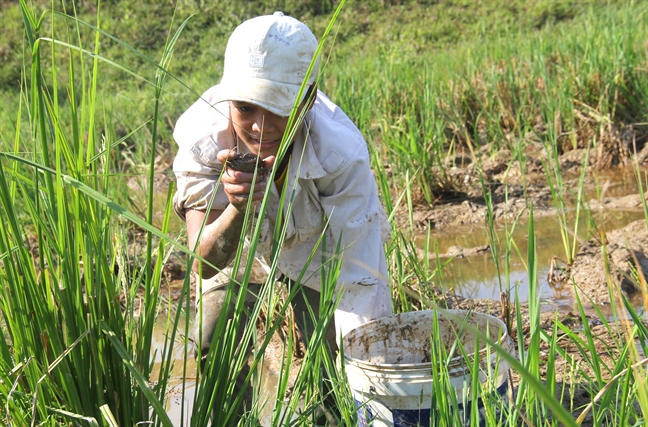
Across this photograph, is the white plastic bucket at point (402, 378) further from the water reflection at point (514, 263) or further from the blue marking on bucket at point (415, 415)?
the water reflection at point (514, 263)

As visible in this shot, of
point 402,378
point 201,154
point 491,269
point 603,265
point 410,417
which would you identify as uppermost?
point 201,154

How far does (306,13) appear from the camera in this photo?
11.0 m

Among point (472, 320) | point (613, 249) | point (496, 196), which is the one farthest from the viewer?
point (496, 196)

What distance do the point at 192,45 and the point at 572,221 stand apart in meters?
8.29

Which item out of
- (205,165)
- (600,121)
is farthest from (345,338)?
(600,121)

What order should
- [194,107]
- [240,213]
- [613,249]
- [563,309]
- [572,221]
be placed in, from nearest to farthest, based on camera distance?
1. [240,213]
2. [194,107]
3. [563,309]
4. [613,249]
5. [572,221]

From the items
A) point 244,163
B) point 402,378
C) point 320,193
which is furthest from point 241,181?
point 402,378

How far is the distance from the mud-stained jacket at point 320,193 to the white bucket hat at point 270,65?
16 cm

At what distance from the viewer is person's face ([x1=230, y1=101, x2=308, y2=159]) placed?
174 cm

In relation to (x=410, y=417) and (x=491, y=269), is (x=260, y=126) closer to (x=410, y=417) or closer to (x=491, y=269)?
(x=410, y=417)

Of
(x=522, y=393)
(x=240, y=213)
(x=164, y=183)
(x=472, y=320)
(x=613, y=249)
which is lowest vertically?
(x=164, y=183)

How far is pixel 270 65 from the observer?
171 centimetres

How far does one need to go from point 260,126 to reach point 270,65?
0.14m

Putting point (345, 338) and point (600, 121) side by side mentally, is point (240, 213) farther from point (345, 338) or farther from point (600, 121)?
point (600, 121)
